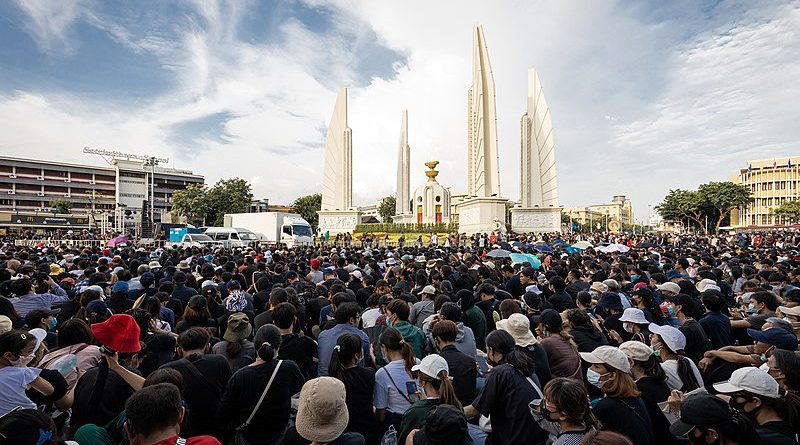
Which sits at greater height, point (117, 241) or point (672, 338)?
point (117, 241)

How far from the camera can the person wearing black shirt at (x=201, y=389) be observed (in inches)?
136

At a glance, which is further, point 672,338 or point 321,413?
point 672,338

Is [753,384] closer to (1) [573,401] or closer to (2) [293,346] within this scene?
(1) [573,401]

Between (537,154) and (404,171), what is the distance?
2705 cm

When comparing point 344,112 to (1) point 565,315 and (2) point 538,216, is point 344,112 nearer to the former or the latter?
(2) point 538,216

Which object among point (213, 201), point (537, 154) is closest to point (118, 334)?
point (537, 154)

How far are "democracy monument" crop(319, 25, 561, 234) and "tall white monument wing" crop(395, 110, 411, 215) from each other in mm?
17205

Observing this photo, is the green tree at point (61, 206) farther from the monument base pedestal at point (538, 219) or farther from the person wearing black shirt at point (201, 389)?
the person wearing black shirt at point (201, 389)

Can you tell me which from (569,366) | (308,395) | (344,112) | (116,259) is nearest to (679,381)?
(569,366)

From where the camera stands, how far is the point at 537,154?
4409 centimetres

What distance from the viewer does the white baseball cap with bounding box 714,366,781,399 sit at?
273 centimetres

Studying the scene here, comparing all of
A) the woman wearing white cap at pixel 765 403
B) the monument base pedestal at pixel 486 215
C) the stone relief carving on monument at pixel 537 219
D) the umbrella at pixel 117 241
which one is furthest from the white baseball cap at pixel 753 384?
the stone relief carving on monument at pixel 537 219

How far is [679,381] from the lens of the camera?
3605 millimetres

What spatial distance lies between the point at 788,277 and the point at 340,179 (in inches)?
1669
